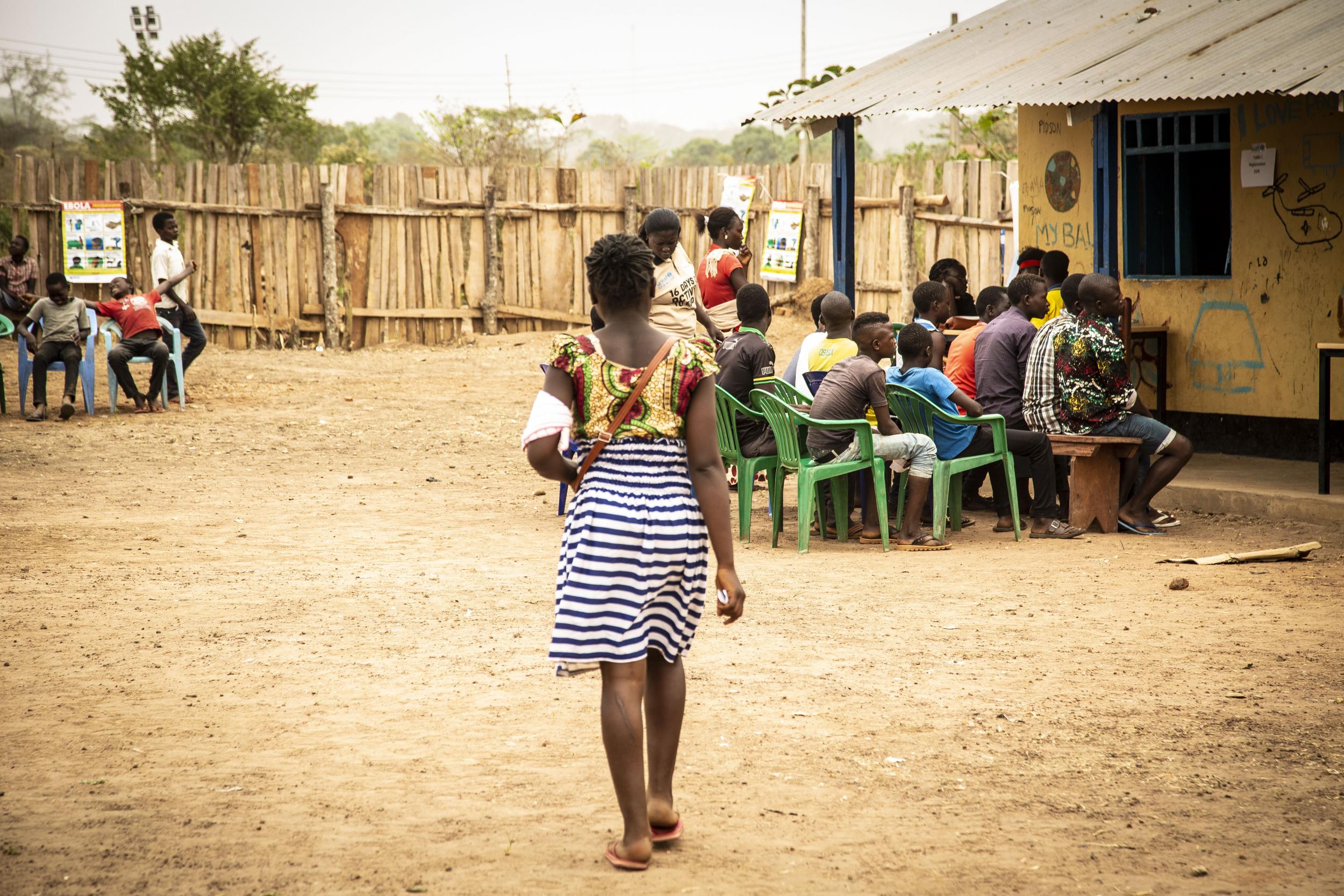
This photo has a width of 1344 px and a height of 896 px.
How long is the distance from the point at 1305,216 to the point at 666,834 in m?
7.63

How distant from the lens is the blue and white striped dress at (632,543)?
3314mm

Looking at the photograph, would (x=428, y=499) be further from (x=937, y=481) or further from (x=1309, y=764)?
(x=1309, y=764)

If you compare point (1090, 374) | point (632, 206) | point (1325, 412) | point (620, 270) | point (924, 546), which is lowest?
point (924, 546)

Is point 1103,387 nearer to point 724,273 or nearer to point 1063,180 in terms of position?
point 724,273

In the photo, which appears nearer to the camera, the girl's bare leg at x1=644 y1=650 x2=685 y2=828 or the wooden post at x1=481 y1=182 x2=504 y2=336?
the girl's bare leg at x1=644 y1=650 x2=685 y2=828

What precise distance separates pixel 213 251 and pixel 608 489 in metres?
16.8

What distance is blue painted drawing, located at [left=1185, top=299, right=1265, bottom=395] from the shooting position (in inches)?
374

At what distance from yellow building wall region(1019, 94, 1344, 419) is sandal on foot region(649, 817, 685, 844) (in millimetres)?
6629

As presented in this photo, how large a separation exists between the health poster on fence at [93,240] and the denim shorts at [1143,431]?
14.7m

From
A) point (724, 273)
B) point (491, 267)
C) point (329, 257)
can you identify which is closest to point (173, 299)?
point (329, 257)

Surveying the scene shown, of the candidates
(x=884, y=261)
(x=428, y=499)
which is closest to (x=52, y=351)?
(x=428, y=499)

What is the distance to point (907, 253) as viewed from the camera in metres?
16.7

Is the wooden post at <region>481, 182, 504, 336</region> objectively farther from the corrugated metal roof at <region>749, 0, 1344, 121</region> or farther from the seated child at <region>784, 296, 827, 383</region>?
the seated child at <region>784, 296, 827, 383</region>

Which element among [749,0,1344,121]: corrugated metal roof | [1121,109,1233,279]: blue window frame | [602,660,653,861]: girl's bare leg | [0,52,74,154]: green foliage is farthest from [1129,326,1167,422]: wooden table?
[0,52,74,154]: green foliage
